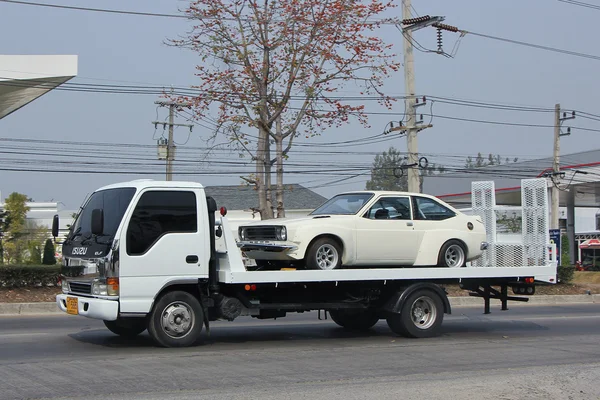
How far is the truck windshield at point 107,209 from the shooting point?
10.2 meters

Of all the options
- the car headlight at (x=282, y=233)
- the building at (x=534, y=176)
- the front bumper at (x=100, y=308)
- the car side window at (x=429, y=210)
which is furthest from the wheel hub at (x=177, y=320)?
the building at (x=534, y=176)

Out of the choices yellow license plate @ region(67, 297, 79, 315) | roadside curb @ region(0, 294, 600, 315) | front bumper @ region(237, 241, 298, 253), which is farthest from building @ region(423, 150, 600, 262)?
yellow license plate @ region(67, 297, 79, 315)

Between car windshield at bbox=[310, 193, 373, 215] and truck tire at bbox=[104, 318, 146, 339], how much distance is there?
3328 mm

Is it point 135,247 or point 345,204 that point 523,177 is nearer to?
point 345,204

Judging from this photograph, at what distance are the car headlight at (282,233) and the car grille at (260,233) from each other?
8cm

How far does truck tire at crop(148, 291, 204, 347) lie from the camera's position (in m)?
10.2

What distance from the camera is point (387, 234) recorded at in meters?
12.0

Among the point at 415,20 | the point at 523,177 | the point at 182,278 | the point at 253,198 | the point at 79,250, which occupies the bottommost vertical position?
the point at 182,278

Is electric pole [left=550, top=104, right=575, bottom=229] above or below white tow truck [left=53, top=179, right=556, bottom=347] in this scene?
above

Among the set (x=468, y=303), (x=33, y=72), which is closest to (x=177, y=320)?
(x=468, y=303)

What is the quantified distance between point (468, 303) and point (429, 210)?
969 centimetres

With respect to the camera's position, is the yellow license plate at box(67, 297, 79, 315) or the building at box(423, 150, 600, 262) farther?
the building at box(423, 150, 600, 262)

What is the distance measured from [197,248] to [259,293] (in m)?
1.21

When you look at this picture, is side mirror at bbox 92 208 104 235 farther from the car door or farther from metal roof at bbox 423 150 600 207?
metal roof at bbox 423 150 600 207
